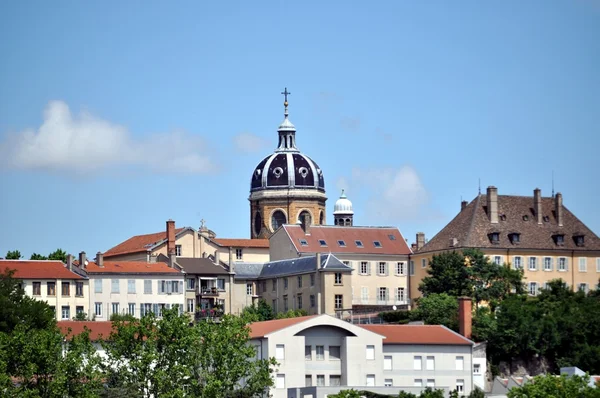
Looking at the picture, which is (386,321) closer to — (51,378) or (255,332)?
(255,332)

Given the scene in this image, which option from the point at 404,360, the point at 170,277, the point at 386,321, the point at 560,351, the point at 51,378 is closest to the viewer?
the point at 51,378

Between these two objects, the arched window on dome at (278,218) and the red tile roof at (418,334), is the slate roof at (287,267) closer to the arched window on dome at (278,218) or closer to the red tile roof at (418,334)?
the arched window on dome at (278,218)

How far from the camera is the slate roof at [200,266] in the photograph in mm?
115438

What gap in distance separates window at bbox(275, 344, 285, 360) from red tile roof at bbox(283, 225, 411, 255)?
2882 centimetres

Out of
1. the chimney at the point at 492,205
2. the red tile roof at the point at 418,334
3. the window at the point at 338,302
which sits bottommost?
the red tile roof at the point at 418,334

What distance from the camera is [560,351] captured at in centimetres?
9688

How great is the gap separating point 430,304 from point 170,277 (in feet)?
62.7

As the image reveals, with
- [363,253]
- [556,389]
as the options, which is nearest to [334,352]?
[556,389]

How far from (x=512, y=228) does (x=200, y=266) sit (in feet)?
64.2

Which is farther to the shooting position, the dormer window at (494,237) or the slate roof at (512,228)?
the slate roof at (512,228)

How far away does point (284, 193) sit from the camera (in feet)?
456

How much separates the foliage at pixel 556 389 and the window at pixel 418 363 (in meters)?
10.6

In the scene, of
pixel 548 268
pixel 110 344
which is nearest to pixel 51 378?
pixel 110 344

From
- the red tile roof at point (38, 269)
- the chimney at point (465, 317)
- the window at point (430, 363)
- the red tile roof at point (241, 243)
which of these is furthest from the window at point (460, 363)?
the red tile roof at point (241, 243)
